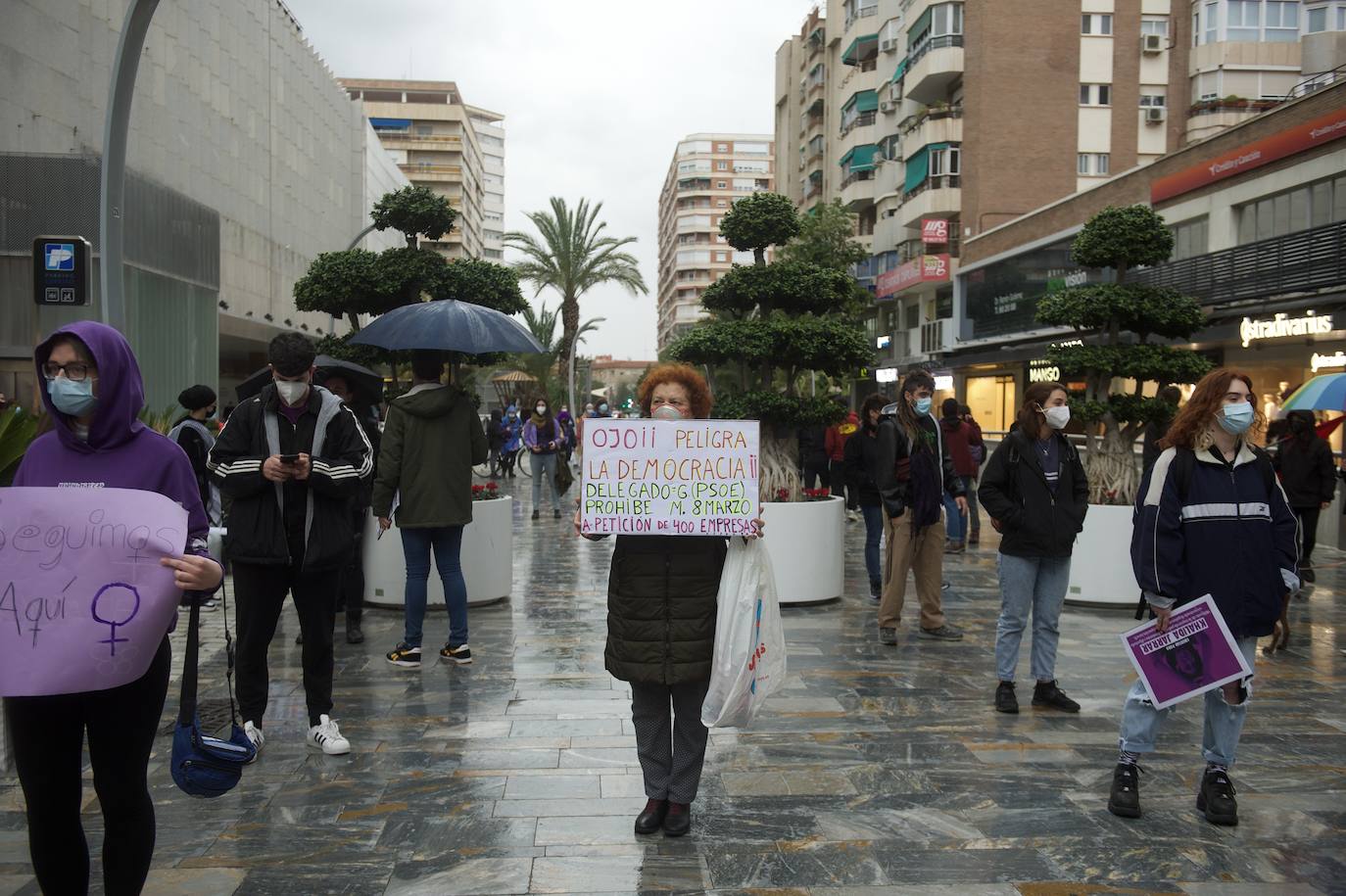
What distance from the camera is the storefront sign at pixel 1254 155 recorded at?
856 inches

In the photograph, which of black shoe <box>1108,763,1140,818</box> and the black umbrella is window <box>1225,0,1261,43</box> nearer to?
the black umbrella

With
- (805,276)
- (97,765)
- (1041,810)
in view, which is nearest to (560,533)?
(805,276)

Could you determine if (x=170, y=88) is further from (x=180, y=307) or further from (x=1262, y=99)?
(x=1262, y=99)

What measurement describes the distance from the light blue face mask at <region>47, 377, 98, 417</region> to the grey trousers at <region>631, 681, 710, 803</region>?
2.22 metres

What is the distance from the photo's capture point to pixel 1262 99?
126ft

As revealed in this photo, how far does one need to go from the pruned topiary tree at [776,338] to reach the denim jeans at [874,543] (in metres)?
0.69

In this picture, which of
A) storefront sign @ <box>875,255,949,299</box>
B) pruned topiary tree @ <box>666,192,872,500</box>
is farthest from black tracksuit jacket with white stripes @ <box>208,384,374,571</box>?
storefront sign @ <box>875,255,949,299</box>

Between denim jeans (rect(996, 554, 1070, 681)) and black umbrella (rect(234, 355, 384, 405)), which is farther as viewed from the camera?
black umbrella (rect(234, 355, 384, 405))

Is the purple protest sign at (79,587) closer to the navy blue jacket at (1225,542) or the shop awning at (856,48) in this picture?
the navy blue jacket at (1225,542)

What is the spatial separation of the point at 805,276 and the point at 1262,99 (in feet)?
116

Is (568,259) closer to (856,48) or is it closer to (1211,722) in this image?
(856,48)

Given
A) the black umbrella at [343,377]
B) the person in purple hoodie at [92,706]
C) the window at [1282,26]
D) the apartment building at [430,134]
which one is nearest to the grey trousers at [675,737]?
the person in purple hoodie at [92,706]

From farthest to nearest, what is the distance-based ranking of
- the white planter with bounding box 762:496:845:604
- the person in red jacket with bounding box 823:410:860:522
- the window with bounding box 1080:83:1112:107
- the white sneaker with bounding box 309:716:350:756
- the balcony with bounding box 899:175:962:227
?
1. the balcony with bounding box 899:175:962:227
2. the window with bounding box 1080:83:1112:107
3. the person in red jacket with bounding box 823:410:860:522
4. the white planter with bounding box 762:496:845:604
5. the white sneaker with bounding box 309:716:350:756

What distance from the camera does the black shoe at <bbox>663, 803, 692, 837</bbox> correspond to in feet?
14.1
